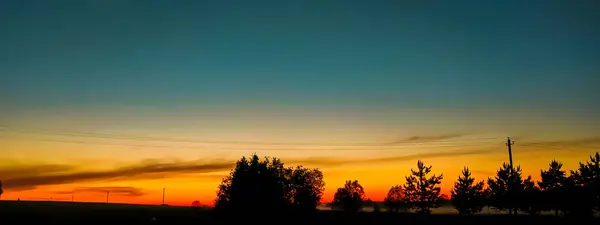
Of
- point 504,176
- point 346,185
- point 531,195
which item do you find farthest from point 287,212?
point 346,185

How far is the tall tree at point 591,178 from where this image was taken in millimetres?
87938

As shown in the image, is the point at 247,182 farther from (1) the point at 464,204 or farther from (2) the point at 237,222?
(1) the point at 464,204

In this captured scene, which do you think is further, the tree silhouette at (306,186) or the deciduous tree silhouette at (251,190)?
the tree silhouette at (306,186)

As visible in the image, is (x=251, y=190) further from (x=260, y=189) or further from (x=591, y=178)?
(x=591, y=178)

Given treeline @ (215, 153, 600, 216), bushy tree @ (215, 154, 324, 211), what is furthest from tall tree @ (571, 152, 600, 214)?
bushy tree @ (215, 154, 324, 211)

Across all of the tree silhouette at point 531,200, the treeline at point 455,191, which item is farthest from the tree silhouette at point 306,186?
the tree silhouette at point 531,200

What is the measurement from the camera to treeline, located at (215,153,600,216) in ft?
286

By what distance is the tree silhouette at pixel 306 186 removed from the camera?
127387 millimetres

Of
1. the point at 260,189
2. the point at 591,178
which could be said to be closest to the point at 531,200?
the point at 591,178

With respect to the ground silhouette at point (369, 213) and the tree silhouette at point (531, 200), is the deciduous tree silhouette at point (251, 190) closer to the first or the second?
the ground silhouette at point (369, 213)

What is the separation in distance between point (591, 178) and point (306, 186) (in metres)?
72.3

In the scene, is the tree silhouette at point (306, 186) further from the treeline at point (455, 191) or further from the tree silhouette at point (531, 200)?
the tree silhouette at point (531, 200)

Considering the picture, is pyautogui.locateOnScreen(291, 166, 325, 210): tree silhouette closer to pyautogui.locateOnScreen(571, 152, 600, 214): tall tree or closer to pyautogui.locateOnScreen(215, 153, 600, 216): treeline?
pyautogui.locateOnScreen(215, 153, 600, 216): treeline

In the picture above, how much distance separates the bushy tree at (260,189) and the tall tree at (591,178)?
54.1m
